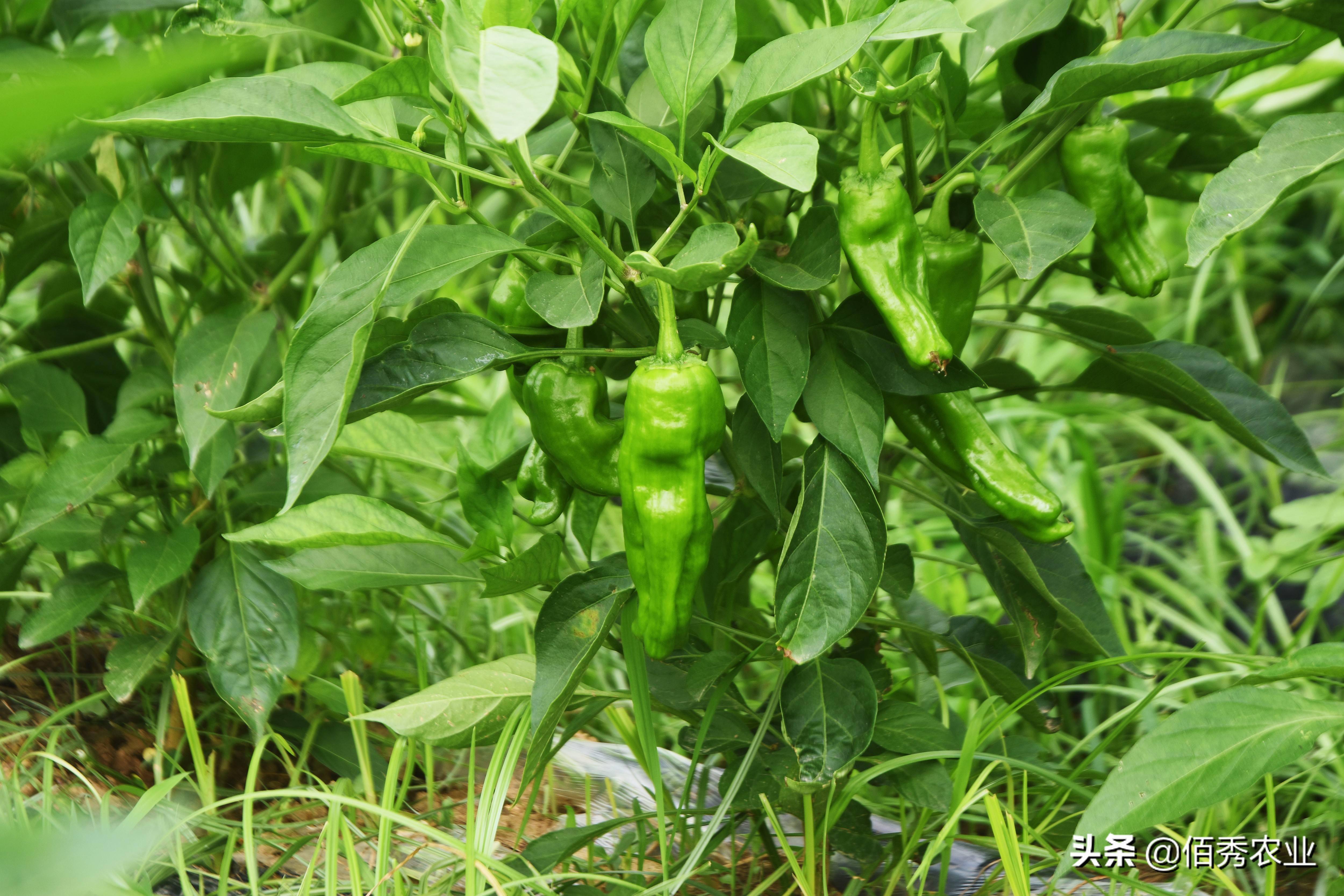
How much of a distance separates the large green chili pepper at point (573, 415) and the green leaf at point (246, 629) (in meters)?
0.41

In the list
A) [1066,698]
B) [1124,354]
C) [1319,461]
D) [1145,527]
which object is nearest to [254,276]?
[1124,354]

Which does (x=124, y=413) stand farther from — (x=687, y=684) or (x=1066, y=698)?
(x=1066, y=698)

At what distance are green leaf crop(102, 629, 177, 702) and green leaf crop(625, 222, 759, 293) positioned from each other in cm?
74

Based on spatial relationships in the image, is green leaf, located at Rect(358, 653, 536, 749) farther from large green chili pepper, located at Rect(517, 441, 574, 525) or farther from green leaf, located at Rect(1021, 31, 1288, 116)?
green leaf, located at Rect(1021, 31, 1288, 116)

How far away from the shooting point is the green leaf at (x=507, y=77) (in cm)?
42

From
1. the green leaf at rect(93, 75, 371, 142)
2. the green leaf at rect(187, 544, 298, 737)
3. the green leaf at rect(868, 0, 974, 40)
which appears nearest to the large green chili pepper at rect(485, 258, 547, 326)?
the green leaf at rect(93, 75, 371, 142)

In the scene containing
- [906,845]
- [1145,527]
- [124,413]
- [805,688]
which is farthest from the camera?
[1145,527]

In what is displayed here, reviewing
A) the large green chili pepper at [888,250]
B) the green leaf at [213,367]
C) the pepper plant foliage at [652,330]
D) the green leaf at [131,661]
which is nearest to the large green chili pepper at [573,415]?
the pepper plant foliage at [652,330]

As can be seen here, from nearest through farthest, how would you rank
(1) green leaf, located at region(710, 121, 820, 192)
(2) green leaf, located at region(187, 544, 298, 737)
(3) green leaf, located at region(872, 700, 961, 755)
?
(1) green leaf, located at region(710, 121, 820, 192), (3) green leaf, located at region(872, 700, 961, 755), (2) green leaf, located at region(187, 544, 298, 737)

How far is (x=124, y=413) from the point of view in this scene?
1.04 metres

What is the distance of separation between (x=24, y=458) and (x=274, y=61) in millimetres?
520

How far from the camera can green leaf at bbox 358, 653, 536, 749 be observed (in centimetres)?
80

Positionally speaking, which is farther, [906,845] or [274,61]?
[274,61]

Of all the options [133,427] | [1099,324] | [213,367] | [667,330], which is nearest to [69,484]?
[133,427]
